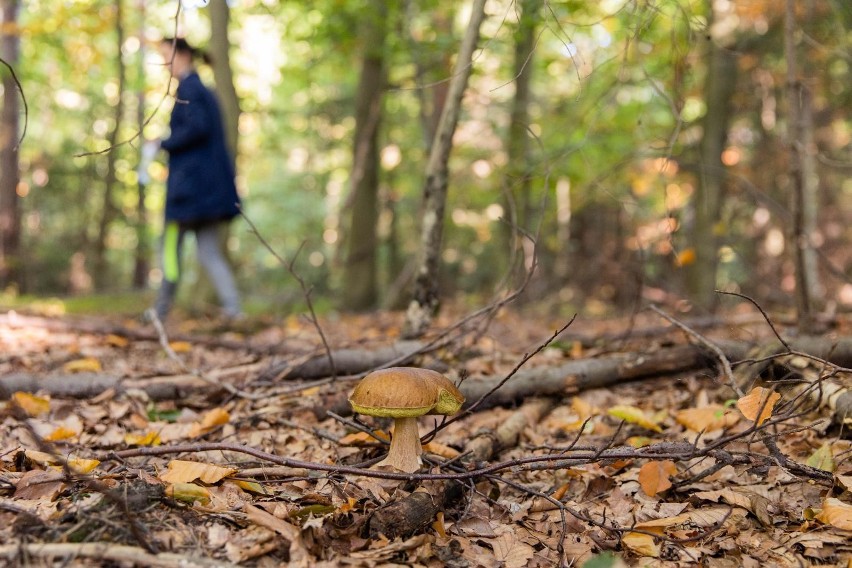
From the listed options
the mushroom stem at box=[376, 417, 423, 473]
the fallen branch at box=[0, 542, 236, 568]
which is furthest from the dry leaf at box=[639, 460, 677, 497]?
the fallen branch at box=[0, 542, 236, 568]

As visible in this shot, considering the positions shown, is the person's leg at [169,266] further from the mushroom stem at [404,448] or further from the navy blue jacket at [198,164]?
the mushroom stem at [404,448]

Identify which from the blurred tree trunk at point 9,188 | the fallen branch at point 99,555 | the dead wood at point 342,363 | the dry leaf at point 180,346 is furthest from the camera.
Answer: the blurred tree trunk at point 9,188

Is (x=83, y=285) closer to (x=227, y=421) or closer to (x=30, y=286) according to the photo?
(x=30, y=286)

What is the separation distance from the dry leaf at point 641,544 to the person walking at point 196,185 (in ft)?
16.2

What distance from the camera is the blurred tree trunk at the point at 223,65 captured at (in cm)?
780

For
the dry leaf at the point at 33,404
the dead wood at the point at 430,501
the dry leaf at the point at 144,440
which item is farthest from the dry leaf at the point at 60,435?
the dead wood at the point at 430,501

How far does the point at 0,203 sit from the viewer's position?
11867mm

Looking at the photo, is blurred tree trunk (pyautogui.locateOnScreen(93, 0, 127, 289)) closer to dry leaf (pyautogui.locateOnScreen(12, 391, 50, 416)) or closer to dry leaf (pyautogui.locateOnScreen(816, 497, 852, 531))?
dry leaf (pyautogui.locateOnScreen(12, 391, 50, 416))

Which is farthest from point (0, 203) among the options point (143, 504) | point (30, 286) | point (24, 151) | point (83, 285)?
point (143, 504)

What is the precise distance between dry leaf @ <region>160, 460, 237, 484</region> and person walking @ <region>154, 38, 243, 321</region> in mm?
4106

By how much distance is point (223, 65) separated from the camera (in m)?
7.94

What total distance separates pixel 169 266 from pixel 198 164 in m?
1.07

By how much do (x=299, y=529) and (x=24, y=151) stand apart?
681 inches

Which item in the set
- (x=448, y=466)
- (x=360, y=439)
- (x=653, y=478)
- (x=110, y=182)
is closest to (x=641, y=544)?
(x=653, y=478)
